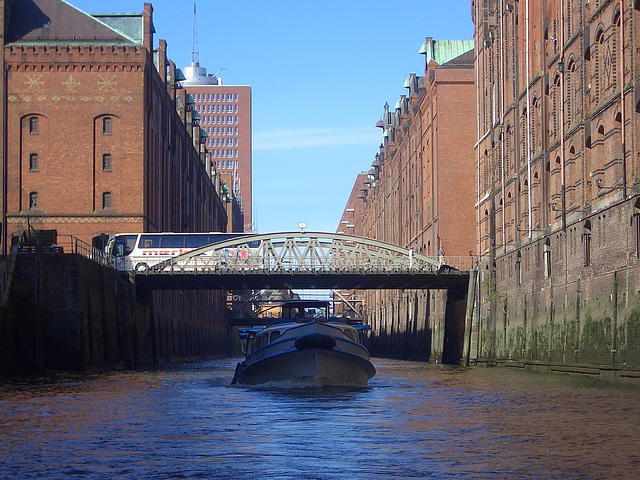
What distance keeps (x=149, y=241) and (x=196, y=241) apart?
11.7 ft

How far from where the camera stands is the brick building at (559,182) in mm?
33531

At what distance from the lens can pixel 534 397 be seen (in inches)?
1072

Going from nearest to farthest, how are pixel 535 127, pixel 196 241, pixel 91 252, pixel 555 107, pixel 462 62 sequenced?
pixel 555 107, pixel 535 127, pixel 91 252, pixel 196 241, pixel 462 62

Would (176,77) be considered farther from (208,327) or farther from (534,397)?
(534,397)

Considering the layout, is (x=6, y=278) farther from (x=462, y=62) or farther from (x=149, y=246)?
(x=462, y=62)

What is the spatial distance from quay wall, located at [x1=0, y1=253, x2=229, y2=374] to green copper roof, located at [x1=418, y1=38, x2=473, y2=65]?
1272 inches

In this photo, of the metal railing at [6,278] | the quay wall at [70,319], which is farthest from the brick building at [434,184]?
the metal railing at [6,278]

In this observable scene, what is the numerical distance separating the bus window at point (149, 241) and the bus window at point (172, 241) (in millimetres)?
343

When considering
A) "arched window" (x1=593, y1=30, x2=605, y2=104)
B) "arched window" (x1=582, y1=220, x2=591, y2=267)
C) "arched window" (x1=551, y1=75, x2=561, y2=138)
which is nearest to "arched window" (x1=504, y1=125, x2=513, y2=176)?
"arched window" (x1=551, y1=75, x2=561, y2=138)

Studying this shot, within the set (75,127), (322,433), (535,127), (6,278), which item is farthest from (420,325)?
(322,433)

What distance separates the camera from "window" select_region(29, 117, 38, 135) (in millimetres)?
64812

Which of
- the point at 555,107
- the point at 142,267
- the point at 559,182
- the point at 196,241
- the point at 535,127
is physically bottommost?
the point at 142,267

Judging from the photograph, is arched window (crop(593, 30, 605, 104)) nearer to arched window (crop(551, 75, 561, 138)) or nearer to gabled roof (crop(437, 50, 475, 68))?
arched window (crop(551, 75, 561, 138))

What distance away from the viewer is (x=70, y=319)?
43.4 m
